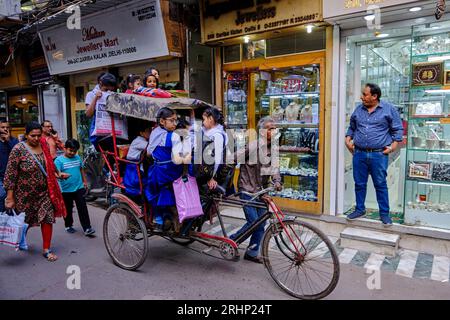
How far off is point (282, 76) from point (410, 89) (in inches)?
83.5

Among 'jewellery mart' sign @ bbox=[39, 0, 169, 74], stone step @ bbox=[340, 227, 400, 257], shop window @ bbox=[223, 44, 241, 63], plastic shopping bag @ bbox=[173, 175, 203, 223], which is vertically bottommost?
stone step @ bbox=[340, 227, 400, 257]

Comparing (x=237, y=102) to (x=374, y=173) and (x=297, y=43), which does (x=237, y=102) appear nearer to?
(x=297, y=43)

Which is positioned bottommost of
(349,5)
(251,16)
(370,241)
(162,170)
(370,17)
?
(370,241)

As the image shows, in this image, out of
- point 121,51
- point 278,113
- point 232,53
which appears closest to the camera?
point 278,113

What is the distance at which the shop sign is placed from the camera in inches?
209

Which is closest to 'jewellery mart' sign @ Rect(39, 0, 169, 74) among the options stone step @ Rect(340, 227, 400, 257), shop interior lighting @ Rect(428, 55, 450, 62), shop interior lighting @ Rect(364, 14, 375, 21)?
shop interior lighting @ Rect(364, 14, 375, 21)

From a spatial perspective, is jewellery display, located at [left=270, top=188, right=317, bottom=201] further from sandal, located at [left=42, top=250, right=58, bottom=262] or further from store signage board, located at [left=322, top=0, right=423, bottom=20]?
sandal, located at [left=42, top=250, right=58, bottom=262]

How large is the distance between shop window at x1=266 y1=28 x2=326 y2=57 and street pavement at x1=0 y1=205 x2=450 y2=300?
3.18 m

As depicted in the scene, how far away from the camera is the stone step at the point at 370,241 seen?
15.1ft

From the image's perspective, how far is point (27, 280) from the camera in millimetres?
4016

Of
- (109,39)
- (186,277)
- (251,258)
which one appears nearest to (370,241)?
(251,258)

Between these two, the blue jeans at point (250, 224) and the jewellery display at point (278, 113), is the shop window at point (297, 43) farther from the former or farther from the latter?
the blue jeans at point (250, 224)

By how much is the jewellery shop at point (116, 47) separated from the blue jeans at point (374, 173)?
4.15 metres

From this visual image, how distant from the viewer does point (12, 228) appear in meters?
4.35
